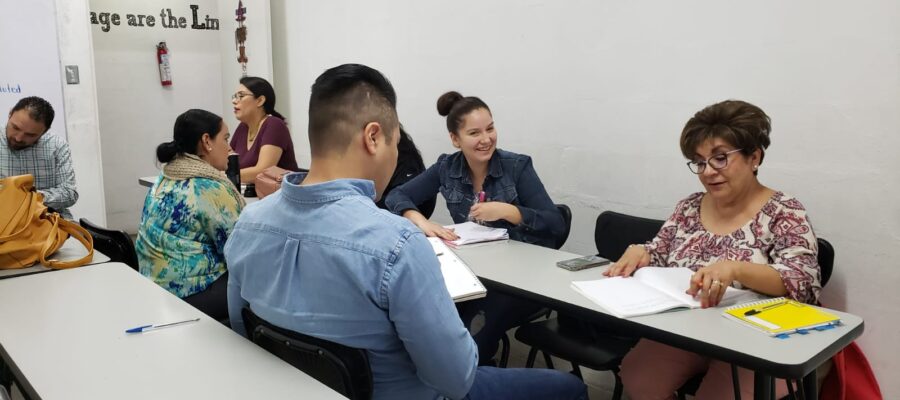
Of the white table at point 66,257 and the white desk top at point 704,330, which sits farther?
the white table at point 66,257

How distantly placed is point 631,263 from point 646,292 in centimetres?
26

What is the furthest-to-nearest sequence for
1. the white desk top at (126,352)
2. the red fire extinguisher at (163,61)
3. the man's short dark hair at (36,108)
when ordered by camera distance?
the red fire extinguisher at (163,61) → the man's short dark hair at (36,108) → the white desk top at (126,352)

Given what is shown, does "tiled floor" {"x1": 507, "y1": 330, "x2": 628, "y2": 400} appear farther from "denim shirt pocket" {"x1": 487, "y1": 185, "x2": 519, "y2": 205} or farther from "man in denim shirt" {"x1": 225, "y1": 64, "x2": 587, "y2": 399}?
"man in denim shirt" {"x1": 225, "y1": 64, "x2": 587, "y2": 399}

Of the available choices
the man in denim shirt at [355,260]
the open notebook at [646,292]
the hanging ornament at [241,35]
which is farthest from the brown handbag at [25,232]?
the hanging ornament at [241,35]

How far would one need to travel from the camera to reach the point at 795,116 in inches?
99.2

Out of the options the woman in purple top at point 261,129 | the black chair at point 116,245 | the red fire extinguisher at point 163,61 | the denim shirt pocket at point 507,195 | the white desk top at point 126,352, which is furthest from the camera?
the red fire extinguisher at point 163,61

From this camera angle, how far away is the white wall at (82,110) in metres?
4.71

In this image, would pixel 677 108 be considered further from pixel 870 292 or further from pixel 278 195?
pixel 278 195

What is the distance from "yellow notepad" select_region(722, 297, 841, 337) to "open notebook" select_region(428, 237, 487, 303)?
652 millimetres

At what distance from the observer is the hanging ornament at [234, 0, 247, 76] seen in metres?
5.54

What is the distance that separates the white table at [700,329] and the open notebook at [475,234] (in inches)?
12.5

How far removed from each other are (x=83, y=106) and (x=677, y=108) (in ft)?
13.9

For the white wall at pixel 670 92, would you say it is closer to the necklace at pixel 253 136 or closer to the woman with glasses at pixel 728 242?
the woman with glasses at pixel 728 242

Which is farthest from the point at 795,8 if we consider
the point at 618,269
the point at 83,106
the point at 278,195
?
the point at 83,106
